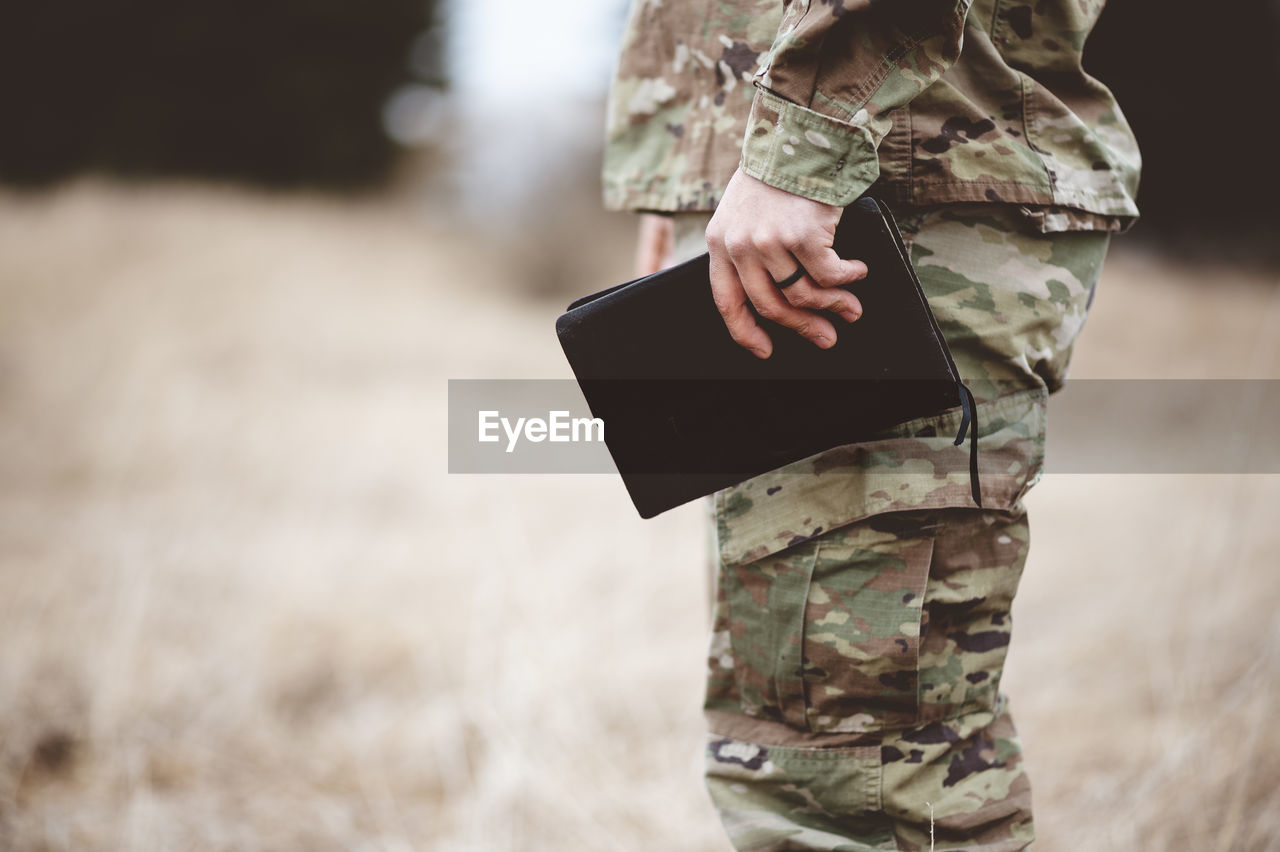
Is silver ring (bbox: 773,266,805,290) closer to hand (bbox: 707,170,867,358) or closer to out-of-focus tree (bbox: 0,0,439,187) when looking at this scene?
hand (bbox: 707,170,867,358)

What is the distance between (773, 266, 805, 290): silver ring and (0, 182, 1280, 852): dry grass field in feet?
3.85

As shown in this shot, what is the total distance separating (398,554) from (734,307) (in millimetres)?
2280

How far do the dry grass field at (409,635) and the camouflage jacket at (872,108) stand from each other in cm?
112

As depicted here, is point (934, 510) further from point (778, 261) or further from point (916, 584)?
point (778, 261)

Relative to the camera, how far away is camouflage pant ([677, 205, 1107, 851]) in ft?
2.71

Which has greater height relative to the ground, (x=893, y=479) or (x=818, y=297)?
(x=818, y=297)

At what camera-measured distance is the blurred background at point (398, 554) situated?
162 cm

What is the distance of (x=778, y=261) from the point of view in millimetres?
728

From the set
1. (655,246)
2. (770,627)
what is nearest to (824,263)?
(770,627)

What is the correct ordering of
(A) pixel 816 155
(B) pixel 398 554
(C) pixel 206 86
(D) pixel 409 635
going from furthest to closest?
(C) pixel 206 86
(B) pixel 398 554
(D) pixel 409 635
(A) pixel 816 155

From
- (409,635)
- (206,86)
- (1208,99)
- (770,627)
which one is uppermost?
(206,86)

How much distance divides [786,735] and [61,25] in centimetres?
932

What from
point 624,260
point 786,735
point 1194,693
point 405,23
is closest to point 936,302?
point 786,735

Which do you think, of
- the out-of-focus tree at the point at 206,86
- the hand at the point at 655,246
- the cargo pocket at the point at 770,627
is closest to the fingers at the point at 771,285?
the cargo pocket at the point at 770,627
